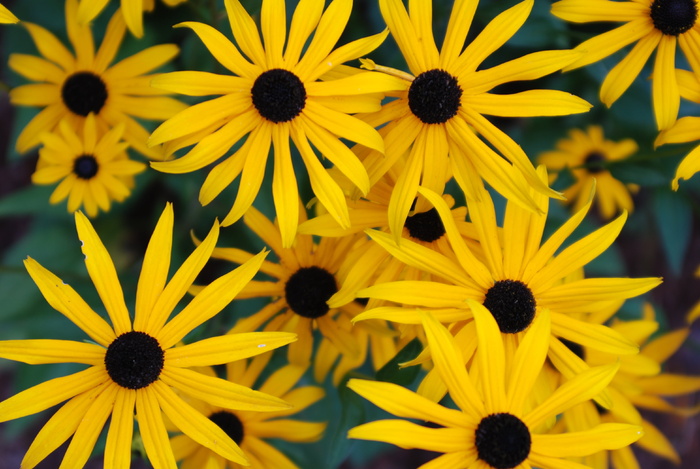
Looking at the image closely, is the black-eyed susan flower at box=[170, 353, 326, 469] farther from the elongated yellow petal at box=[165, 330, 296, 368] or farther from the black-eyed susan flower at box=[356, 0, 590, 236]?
the black-eyed susan flower at box=[356, 0, 590, 236]

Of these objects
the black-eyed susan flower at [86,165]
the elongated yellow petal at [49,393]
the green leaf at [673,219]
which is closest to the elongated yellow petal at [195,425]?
the elongated yellow petal at [49,393]

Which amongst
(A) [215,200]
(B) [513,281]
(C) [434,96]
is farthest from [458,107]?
(A) [215,200]

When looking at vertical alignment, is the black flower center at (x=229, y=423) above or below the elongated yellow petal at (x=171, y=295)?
below

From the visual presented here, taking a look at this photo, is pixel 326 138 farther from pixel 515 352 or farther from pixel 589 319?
pixel 589 319

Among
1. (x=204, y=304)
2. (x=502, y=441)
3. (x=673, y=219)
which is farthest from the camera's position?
(x=673, y=219)

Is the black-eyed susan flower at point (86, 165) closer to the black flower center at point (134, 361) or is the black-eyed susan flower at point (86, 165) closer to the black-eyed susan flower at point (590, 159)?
the black flower center at point (134, 361)

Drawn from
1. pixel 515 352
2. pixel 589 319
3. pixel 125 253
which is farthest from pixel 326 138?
pixel 125 253

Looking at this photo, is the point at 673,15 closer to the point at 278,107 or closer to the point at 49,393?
the point at 278,107
